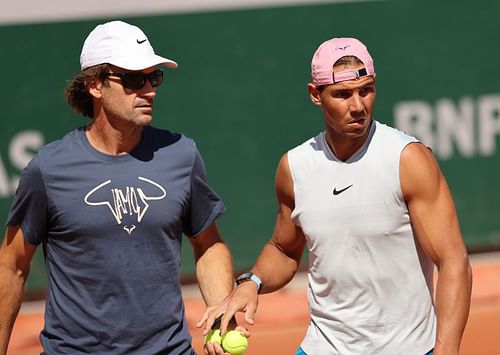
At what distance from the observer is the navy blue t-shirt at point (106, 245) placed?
16.5 ft

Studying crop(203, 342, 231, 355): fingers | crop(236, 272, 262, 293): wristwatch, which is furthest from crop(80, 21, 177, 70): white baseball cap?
crop(203, 342, 231, 355): fingers

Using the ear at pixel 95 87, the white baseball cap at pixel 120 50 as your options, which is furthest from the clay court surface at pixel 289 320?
the white baseball cap at pixel 120 50

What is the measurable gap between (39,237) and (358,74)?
1.58 m

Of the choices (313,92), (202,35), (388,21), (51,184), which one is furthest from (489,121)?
(51,184)

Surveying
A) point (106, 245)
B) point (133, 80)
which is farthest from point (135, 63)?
point (106, 245)

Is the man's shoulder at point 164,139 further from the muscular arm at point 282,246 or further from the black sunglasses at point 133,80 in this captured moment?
the muscular arm at point 282,246

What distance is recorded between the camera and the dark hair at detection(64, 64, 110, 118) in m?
5.23

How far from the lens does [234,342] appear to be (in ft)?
16.2

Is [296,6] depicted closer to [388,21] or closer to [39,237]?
[388,21]

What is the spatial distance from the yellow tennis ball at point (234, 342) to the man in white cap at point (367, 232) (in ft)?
0.17

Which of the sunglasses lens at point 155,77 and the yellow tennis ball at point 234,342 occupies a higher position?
the sunglasses lens at point 155,77

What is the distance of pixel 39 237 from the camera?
5.13 meters

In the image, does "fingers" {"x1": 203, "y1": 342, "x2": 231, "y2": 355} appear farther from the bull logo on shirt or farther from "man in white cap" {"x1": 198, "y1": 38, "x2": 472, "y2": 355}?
the bull logo on shirt

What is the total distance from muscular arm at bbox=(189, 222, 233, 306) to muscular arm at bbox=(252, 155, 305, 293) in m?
0.15
